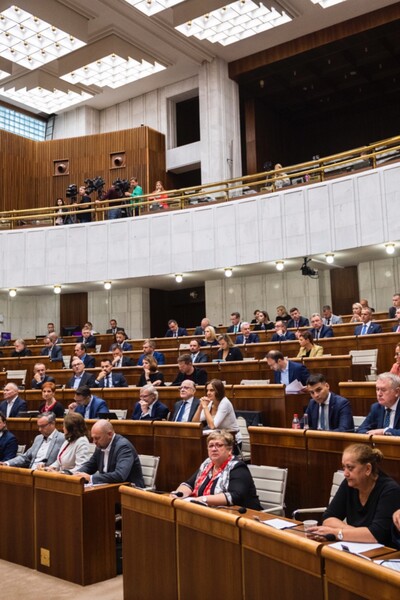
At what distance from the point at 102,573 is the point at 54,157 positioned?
15.9 m

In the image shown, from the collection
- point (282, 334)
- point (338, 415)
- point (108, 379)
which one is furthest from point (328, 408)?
point (282, 334)

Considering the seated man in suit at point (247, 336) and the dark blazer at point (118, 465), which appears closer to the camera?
the dark blazer at point (118, 465)

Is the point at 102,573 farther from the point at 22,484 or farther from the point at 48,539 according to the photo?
the point at 22,484

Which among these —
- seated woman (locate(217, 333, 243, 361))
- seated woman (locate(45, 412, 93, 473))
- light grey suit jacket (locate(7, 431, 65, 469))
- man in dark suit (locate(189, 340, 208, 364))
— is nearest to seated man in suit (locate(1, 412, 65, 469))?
light grey suit jacket (locate(7, 431, 65, 469))

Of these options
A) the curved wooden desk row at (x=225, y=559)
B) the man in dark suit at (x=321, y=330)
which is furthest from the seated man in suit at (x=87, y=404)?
the man in dark suit at (x=321, y=330)

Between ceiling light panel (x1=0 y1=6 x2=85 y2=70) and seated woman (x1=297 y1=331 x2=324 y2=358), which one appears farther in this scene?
ceiling light panel (x1=0 y1=6 x2=85 y2=70)

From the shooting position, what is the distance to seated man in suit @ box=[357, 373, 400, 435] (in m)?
4.10

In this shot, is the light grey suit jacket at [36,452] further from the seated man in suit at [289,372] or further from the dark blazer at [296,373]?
the dark blazer at [296,373]

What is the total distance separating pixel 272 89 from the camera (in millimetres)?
17625

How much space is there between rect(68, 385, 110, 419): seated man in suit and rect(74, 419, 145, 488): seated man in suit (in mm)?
1727

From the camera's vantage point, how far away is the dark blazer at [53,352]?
10.6 meters

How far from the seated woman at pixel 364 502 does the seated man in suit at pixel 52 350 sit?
7961mm

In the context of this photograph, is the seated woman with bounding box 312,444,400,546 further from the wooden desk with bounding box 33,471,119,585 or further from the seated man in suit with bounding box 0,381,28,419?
the seated man in suit with bounding box 0,381,28,419

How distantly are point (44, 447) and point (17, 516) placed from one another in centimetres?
86
